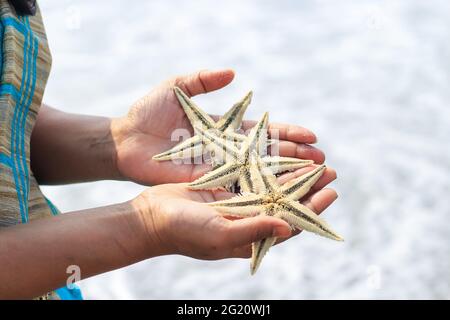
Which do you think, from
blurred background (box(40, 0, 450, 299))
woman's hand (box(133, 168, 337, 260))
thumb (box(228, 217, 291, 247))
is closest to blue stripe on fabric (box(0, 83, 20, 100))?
woman's hand (box(133, 168, 337, 260))

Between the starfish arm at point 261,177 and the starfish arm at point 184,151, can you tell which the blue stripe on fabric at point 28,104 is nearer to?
the starfish arm at point 184,151

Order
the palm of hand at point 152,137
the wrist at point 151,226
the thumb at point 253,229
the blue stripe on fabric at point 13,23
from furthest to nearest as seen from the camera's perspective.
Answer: the palm of hand at point 152,137 < the blue stripe on fabric at point 13,23 < the wrist at point 151,226 < the thumb at point 253,229

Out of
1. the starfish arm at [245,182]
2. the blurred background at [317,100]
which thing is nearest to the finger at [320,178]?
the starfish arm at [245,182]

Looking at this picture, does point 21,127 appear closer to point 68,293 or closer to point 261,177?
point 68,293

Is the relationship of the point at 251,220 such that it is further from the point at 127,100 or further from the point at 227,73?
the point at 127,100

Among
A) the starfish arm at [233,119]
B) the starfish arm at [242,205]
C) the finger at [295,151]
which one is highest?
the starfish arm at [233,119]

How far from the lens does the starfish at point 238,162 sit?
2.04m

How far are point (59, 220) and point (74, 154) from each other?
684mm

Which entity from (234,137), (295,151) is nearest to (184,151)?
(234,137)

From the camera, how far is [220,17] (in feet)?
19.8

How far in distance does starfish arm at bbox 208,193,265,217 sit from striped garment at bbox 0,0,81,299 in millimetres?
631

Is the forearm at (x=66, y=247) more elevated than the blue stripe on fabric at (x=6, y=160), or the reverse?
the blue stripe on fabric at (x=6, y=160)

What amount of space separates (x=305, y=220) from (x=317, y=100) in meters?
3.20
